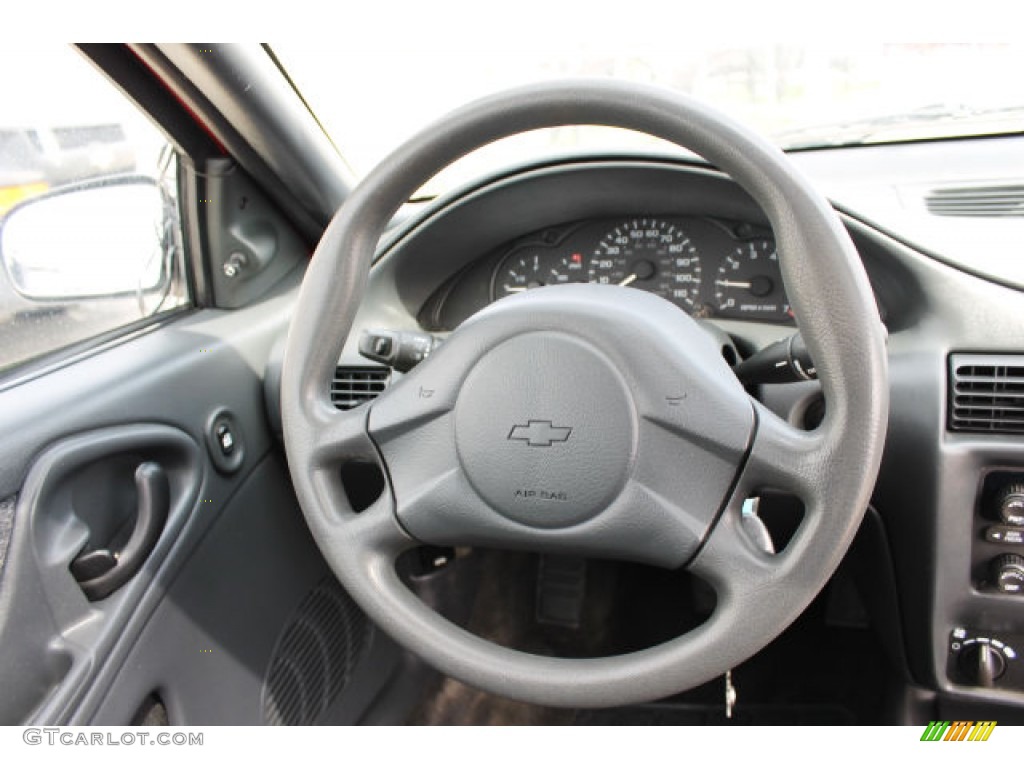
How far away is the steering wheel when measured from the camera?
846 mm

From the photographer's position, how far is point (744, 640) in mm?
870

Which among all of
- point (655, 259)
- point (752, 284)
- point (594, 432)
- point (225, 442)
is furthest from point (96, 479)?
point (752, 284)

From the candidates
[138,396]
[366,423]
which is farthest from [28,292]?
[366,423]

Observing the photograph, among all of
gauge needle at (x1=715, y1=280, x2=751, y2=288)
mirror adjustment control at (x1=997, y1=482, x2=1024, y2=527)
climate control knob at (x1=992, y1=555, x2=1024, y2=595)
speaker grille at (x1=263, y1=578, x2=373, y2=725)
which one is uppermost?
gauge needle at (x1=715, y1=280, x2=751, y2=288)

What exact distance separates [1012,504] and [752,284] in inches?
20.4

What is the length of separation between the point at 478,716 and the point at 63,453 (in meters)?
1.13

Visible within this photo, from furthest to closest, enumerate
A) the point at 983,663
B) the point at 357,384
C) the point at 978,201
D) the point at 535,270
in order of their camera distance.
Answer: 1. the point at 535,270
2. the point at 357,384
3. the point at 978,201
4. the point at 983,663

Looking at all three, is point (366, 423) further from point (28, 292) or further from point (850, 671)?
point (850, 671)

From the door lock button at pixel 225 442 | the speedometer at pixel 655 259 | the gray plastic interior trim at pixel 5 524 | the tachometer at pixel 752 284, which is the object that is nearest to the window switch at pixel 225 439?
the door lock button at pixel 225 442

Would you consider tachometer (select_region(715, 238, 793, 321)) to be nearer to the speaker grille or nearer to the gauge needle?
the gauge needle

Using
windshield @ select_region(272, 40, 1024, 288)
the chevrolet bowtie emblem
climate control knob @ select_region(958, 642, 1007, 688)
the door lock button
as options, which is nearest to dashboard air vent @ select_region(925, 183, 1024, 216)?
windshield @ select_region(272, 40, 1024, 288)
